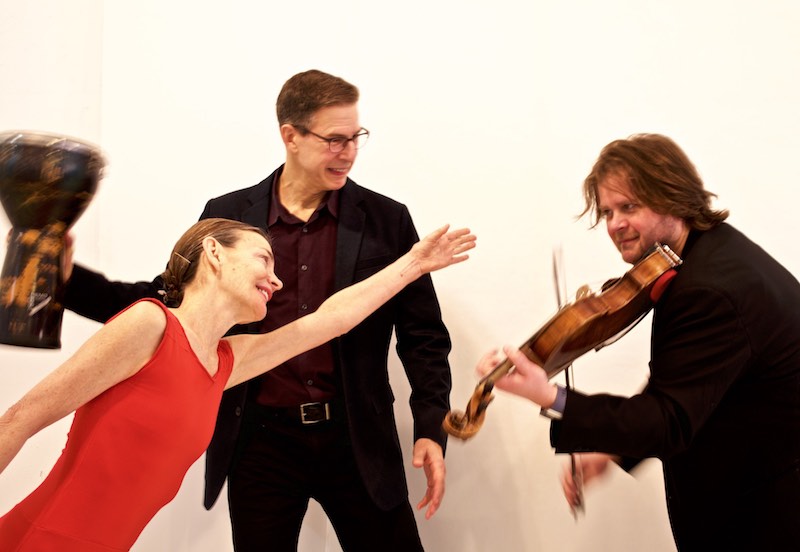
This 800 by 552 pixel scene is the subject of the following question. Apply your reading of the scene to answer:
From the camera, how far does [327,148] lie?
2.56 meters

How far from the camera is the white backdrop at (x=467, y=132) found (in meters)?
2.88

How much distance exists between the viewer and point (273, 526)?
2.46 meters

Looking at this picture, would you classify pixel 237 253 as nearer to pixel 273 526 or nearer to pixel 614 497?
pixel 273 526

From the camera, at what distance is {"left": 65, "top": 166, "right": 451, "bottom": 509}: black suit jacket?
244cm

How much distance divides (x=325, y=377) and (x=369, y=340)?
0.59 ft

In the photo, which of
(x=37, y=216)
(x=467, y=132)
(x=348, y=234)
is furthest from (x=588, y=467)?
(x=37, y=216)

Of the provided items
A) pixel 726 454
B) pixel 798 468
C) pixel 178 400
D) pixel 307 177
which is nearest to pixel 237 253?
pixel 178 400

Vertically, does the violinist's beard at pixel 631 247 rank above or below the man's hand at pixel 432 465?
above

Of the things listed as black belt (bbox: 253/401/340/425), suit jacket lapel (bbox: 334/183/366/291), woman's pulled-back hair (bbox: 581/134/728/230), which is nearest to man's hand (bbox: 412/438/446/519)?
black belt (bbox: 253/401/340/425)

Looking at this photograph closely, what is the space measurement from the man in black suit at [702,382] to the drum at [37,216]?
1.05 m

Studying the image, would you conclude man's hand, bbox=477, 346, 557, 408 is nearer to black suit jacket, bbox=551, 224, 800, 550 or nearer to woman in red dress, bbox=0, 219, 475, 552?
black suit jacket, bbox=551, 224, 800, 550

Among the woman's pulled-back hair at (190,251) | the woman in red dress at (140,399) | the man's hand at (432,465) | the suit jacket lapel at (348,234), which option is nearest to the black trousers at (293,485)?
the man's hand at (432,465)

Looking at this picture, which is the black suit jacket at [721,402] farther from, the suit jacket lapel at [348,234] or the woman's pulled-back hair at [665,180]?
the suit jacket lapel at [348,234]

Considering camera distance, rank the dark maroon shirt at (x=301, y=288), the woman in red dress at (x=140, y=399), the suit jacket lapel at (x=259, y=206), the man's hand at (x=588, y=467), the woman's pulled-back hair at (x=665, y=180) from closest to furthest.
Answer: the woman in red dress at (x=140, y=399), the woman's pulled-back hair at (x=665, y=180), the man's hand at (x=588, y=467), the dark maroon shirt at (x=301, y=288), the suit jacket lapel at (x=259, y=206)
